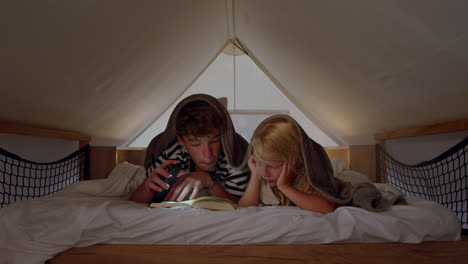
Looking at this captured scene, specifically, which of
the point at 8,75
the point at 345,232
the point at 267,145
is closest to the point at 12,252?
the point at 8,75

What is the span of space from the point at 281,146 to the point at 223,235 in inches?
11.1

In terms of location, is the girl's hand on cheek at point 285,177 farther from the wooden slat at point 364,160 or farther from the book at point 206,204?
the wooden slat at point 364,160

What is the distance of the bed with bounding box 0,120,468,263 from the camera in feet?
2.00

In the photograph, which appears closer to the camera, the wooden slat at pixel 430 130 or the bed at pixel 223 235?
the bed at pixel 223 235

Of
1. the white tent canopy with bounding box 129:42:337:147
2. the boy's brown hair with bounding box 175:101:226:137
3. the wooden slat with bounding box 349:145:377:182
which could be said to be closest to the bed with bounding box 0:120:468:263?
the boy's brown hair with bounding box 175:101:226:137

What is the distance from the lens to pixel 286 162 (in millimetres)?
747

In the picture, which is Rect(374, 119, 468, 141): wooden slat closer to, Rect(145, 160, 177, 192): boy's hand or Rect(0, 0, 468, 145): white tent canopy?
Rect(0, 0, 468, 145): white tent canopy

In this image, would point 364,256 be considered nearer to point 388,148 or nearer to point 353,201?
point 353,201

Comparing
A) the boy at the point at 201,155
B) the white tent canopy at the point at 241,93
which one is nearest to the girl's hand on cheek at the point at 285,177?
the boy at the point at 201,155

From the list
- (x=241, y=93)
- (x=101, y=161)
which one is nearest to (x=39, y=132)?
(x=101, y=161)

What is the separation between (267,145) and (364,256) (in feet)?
1.15

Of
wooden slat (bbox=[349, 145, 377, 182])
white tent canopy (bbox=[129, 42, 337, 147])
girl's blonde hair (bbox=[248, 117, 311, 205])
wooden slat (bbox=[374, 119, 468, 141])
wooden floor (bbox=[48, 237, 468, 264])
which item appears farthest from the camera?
white tent canopy (bbox=[129, 42, 337, 147])

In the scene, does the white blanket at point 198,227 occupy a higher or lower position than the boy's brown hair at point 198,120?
lower

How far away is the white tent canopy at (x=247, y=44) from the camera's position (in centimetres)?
69
